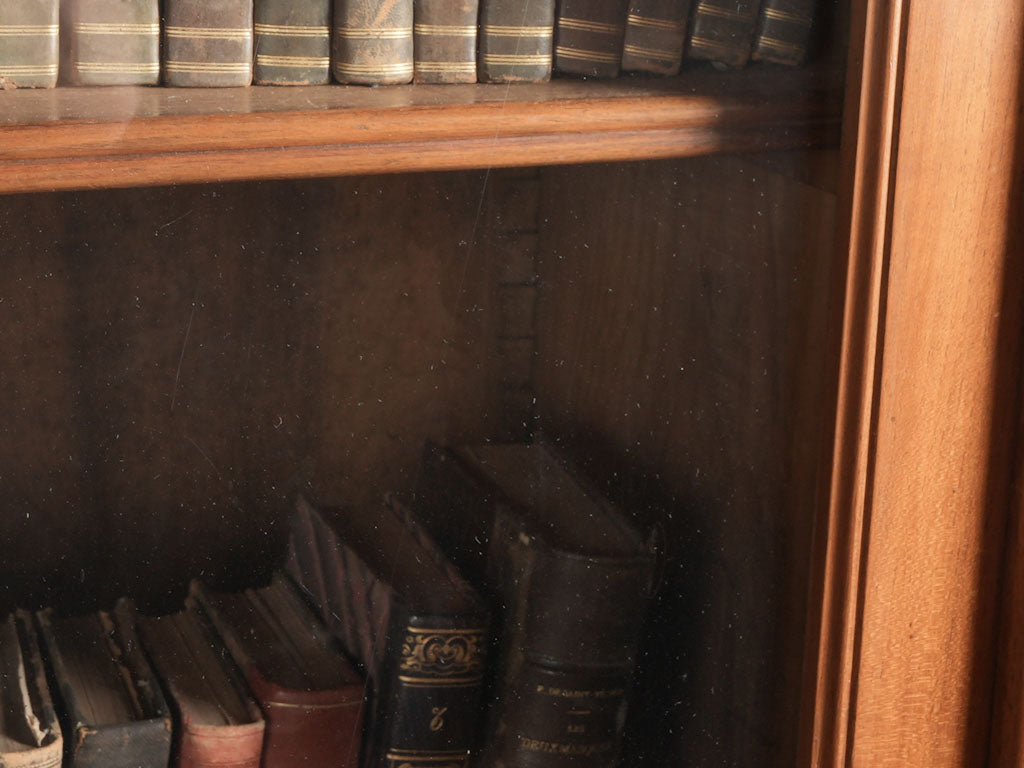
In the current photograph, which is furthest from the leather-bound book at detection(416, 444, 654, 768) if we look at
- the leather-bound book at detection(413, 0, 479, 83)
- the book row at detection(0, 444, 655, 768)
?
the leather-bound book at detection(413, 0, 479, 83)

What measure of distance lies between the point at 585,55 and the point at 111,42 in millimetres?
229

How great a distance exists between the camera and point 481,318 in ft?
2.27

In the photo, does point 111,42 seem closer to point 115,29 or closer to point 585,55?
point 115,29

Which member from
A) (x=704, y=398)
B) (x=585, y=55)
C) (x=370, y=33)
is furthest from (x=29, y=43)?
(x=704, y=398)

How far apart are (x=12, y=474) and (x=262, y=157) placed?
0.28m

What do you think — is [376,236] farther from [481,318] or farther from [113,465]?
[113,465]

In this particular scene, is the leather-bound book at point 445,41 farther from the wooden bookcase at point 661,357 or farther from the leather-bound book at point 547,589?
the leather-bound book at point 547,589

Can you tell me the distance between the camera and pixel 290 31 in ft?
1.78

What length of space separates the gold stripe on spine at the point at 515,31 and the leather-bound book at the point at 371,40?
39 mm

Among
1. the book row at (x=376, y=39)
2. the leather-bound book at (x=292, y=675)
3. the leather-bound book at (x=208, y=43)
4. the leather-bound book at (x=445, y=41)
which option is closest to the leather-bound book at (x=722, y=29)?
the book row at (x=376, y=39)

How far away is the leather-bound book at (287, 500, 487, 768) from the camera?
64 cm

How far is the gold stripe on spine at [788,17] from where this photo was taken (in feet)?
1.93

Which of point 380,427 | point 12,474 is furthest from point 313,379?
point 12,474

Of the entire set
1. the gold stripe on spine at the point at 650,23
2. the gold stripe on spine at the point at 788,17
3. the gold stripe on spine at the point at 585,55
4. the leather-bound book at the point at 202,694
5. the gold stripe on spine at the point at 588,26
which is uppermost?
the gold stripe on spine at the point at 788,17
